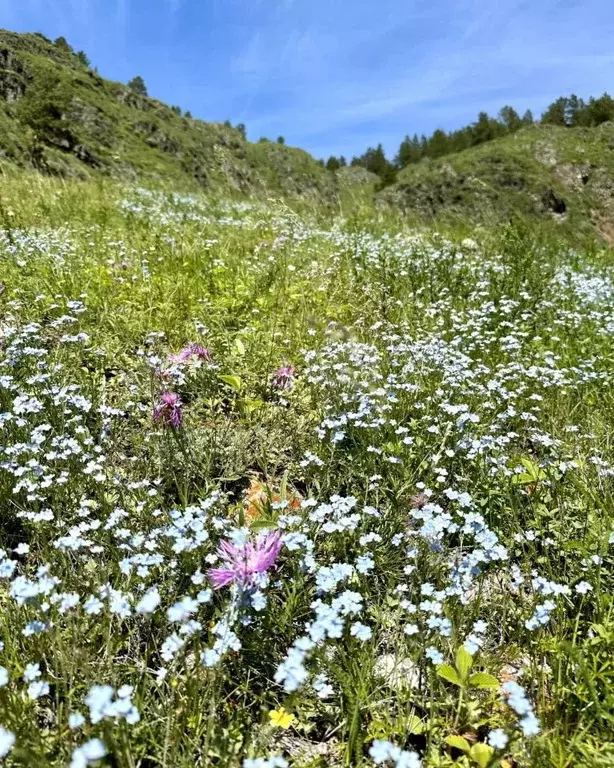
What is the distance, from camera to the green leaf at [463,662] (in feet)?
6.62

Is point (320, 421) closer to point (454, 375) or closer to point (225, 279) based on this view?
point (454, 375)

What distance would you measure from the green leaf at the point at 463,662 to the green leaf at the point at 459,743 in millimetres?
189

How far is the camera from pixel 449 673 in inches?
79.9

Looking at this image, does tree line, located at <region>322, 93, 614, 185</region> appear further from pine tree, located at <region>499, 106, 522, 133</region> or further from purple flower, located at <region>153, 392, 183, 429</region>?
purple flower, located at <region>153, 392, 183, 429</region>

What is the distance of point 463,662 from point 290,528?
3.12 ft

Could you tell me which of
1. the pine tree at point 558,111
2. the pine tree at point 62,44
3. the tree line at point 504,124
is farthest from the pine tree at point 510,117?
the pine tree at point 62,44

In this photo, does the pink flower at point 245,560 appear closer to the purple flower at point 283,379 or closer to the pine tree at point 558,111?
the purple flower at point 283,379

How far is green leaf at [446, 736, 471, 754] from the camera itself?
186cm

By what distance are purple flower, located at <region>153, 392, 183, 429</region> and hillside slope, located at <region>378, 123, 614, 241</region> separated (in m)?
20.8

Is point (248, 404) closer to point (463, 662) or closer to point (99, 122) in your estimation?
point (463, 662)

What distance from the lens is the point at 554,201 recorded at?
25.1 meters

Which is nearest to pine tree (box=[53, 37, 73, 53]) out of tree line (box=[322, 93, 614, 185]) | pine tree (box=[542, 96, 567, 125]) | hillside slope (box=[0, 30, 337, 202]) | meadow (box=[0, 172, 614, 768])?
hillside slope (box=[0, 30, 337, 202])

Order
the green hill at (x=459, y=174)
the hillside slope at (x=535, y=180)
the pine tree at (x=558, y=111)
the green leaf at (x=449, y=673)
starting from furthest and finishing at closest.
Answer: the pine tree at (x=558, y=111), the hillside slope at (x=535, y=180), the green hill at (x=459, y=174), the green leaf at (x=449, y=673)

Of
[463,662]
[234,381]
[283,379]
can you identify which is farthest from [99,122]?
[463,662]
